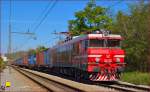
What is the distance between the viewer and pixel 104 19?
142ft

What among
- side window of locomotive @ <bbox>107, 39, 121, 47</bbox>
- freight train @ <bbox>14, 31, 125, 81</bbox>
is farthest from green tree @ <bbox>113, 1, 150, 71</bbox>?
freight train @ <bbox>14, 31, 125, 81</bbox>

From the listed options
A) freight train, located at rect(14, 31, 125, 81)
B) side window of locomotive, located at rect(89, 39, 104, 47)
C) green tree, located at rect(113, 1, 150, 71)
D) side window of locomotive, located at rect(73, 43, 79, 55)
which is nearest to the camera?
freight train, located at rect(14, 31, 125, 81)

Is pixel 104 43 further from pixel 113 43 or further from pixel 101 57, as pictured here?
pixel 101 57

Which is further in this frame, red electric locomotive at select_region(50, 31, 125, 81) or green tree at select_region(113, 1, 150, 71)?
green tree at select_region(113, 1, 150, 71)

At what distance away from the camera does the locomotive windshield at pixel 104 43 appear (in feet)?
81.2

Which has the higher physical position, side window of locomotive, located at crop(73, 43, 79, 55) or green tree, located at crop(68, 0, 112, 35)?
green tree, located at crop(68, 0, 112, 35)

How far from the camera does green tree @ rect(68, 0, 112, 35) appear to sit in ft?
142

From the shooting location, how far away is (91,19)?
1716 inches

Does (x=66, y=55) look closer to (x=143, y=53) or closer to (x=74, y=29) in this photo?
(x=143, y=53)

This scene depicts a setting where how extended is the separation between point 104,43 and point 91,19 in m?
18.8

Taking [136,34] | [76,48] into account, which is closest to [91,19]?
[136,34]

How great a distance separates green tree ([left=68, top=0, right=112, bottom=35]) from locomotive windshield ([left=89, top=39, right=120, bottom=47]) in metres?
17.7

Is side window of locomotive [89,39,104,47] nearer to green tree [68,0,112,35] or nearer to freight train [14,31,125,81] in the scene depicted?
freight train [14,31,125,81]

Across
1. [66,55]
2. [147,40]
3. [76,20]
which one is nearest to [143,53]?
[147,40]
